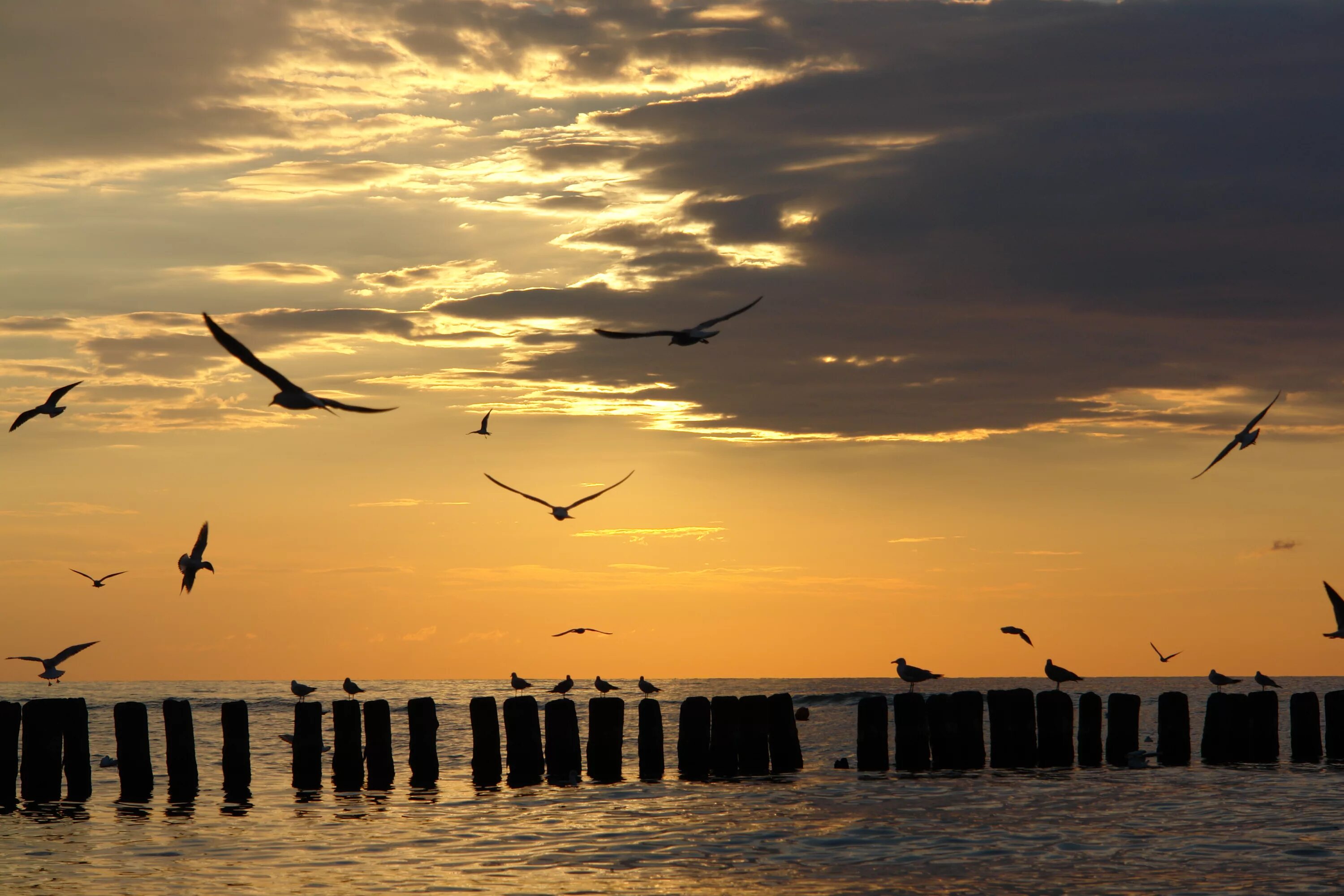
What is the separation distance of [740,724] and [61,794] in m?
11.5

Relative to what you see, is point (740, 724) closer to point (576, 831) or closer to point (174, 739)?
point (576, 831)

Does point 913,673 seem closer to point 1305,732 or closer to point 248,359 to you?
point 1305,732

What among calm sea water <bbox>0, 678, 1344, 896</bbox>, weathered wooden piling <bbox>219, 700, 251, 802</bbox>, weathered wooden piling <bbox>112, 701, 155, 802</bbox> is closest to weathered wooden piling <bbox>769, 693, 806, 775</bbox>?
calm sea water <bbox>0, 678, 1344, 896</bbox>

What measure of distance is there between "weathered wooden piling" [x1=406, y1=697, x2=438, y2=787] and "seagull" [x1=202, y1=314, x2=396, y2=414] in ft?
32.0

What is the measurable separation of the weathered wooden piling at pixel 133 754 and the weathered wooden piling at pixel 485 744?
17.4 feet

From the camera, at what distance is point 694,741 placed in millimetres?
22938

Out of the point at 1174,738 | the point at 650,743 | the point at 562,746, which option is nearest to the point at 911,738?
the point at 650,743

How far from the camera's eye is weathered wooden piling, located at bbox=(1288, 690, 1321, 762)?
2505 cm

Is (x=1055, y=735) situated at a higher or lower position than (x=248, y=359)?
lower

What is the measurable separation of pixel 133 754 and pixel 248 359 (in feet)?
36.4

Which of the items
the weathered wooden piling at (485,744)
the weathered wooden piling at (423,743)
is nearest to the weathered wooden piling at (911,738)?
the weathered wooden piling at (485,744)

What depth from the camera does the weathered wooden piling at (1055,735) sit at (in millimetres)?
23953

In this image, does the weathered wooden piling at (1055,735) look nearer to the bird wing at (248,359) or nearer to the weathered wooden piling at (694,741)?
the weathered wooden piling at (694,741)

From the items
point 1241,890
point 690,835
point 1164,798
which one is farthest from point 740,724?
point 1241,890
